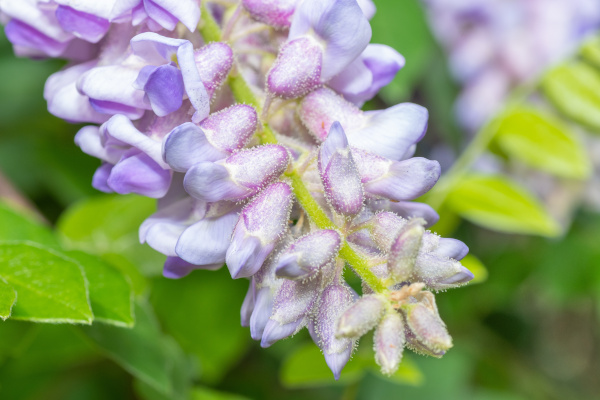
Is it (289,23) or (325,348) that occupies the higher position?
(289,23)

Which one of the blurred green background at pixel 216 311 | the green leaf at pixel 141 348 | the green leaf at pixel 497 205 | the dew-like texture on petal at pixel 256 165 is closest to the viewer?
the dew-like texture on petal at pixel 256 165

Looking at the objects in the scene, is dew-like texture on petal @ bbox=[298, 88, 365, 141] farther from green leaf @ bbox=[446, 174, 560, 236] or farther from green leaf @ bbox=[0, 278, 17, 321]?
green leaf @ bbox=[446, 174, 560, 236]

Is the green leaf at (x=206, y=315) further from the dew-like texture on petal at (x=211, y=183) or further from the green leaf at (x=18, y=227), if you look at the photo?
the dew-like texture on petal at (x=211, y=183)

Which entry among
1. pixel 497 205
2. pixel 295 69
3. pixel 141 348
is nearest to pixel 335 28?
pixel 295 69

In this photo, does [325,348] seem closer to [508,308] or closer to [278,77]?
[278,77]

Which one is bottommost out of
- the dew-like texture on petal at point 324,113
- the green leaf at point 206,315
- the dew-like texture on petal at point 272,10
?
the green leaf at point 206,315

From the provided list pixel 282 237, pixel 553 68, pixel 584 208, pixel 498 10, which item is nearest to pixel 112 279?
pixel 282 237

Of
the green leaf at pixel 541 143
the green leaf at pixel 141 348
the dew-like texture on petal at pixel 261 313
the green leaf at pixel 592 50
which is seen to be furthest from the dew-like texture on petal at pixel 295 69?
the green leaf at pixel 592 50
